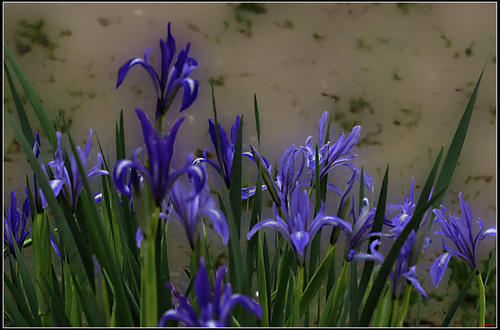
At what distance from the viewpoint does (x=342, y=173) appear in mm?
1249

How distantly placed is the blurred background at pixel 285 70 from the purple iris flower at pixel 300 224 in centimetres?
79

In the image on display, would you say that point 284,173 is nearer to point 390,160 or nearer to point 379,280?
point 379,280

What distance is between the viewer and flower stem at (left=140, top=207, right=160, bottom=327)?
1.14 feet

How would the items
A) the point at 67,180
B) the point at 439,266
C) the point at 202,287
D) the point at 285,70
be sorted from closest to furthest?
the point at 202,287, the point at 67,180, the point at 439,266, the point at 285,70

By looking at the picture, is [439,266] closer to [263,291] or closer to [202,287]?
[263,291]

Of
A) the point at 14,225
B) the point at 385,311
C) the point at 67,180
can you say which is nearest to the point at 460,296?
the point at 385,311

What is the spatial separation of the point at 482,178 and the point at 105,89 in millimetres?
1071

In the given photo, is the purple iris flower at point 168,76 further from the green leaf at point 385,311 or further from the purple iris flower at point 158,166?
the green leaf at point 385,311

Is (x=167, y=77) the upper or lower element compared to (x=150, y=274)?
upper

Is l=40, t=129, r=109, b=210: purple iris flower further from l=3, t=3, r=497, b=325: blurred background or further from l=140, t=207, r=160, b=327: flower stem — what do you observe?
l=3, t=3, r=497, b=325: blurred background

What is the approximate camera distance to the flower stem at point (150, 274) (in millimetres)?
348

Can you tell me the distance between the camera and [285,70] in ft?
4.03

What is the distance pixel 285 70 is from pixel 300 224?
0.88m

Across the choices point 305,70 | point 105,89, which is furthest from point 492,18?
point 105,89
